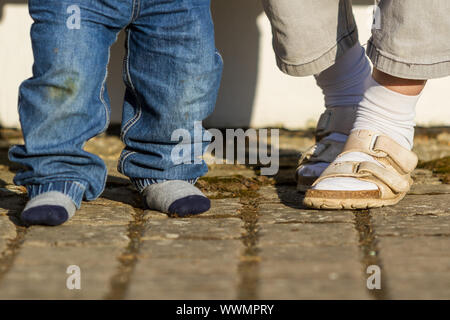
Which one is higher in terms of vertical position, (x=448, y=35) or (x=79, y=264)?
(x=448, y=35)

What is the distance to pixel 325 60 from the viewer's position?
2.11 metres

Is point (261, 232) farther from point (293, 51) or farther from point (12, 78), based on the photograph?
point (12, 78)

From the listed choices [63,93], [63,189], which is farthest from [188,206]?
[63,93]

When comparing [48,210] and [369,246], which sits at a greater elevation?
[48,210]

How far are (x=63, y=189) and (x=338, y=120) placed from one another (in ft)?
2.96

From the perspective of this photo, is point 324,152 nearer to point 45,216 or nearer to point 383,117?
point 383,117

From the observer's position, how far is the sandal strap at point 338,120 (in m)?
2.31

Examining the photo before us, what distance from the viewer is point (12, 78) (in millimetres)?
3184

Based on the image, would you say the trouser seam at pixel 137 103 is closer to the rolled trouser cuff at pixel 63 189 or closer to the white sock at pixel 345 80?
the rolled trouser cuff at pixel 63 189

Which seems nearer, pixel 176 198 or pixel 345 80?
pixel 176 198

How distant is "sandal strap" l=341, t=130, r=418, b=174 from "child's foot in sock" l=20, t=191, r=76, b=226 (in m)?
0.79

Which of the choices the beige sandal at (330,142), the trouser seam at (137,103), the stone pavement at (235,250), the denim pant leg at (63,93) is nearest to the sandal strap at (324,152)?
the beige sandal at (330,142)
